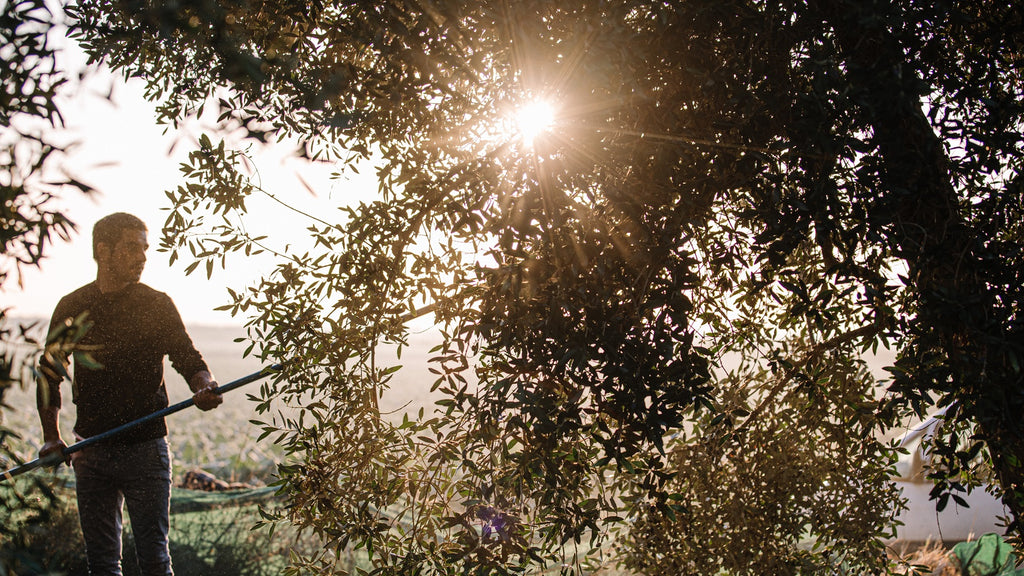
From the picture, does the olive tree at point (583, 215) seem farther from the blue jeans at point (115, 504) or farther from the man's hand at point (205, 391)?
the blue jeans at point (115, 504)

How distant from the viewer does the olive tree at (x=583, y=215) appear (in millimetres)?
1877

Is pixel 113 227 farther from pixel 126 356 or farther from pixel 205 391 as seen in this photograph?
pixel 205 391

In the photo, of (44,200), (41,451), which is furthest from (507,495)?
(41,451)

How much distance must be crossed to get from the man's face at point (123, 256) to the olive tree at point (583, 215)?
0.98 metres

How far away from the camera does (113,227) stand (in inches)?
124

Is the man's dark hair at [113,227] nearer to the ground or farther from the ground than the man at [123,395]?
farther from the ground

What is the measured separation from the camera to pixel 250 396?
2385mm

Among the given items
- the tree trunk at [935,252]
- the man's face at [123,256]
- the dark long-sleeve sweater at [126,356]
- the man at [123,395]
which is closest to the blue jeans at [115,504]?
the man at [123,395]

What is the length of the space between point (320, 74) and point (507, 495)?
154cm

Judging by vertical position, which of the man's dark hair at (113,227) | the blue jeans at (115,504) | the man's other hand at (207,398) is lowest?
the blue jeans at (115,504)

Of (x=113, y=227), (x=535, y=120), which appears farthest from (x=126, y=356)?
(x=535, y=120)

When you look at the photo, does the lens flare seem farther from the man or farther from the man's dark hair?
the man's dark hair

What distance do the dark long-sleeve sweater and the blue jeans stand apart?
0.11 m

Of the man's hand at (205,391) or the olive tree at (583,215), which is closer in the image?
the olive tree at (583,215)
